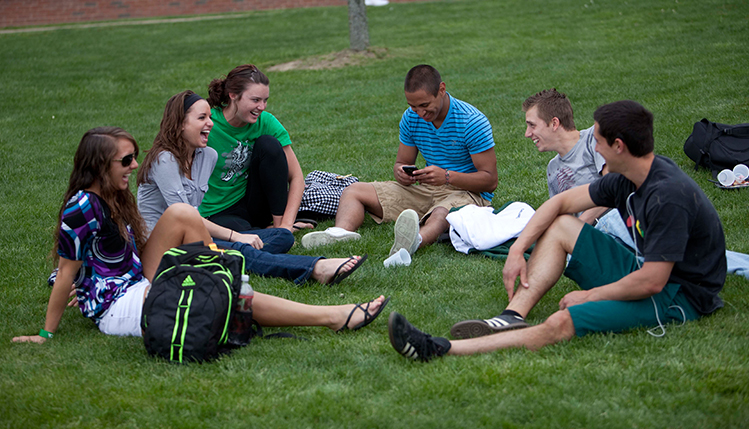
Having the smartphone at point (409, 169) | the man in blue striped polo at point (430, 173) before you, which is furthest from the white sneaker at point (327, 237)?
the smartphone at point (409, 169)

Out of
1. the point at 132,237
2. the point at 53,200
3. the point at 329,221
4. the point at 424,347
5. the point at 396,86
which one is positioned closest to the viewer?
the point at 424,347

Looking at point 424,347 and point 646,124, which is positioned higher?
point 646,124

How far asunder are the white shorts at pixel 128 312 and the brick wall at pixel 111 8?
22.3 m

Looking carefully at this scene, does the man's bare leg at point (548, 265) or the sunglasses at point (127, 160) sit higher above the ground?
the sunglasses at point (127, 160)

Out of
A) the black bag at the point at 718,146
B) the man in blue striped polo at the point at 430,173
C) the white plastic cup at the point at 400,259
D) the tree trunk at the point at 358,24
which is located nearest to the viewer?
the white plastic cup at the point at 400,259

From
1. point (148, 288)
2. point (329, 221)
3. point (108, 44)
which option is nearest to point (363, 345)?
point (148, 288)

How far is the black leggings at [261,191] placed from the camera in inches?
214

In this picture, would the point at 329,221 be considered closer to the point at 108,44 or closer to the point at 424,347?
the point at 424,347

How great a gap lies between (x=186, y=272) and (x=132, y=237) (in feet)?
2.08

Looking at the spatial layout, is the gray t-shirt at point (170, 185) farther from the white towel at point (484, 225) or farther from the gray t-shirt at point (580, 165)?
the gray t-shirt at point (580, 165)

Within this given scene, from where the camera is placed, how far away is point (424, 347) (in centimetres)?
334

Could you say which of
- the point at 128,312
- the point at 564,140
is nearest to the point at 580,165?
the point at 564,140

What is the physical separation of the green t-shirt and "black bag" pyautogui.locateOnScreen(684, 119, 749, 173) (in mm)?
4207

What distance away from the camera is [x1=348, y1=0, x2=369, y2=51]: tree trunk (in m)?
13.5
